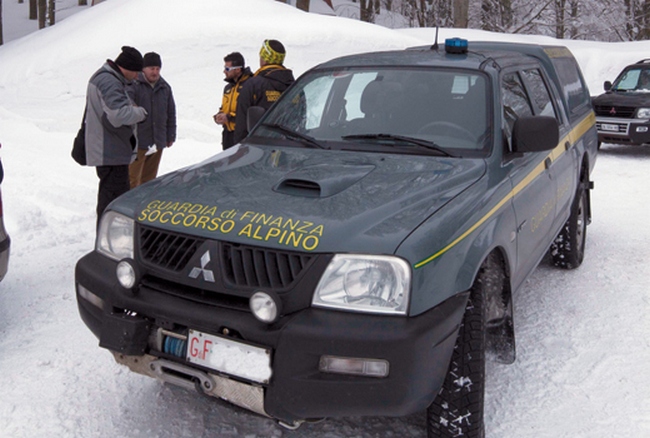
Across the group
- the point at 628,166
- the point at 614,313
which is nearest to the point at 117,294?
the point at 614,313

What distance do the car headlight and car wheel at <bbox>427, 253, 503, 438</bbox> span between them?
1495 millimetres

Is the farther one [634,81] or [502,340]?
[634,81]

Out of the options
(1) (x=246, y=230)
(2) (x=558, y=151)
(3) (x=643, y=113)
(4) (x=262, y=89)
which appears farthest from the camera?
(3) (x=643, y=113)

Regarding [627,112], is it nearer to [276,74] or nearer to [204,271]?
[276,74]

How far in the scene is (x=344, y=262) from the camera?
2.58 meters

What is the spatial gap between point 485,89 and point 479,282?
4.42 ft

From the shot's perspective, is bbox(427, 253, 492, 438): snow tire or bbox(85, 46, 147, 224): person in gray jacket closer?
bbox(427, 253, 492, 438): snow tire

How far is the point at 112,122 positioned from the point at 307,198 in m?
2.94

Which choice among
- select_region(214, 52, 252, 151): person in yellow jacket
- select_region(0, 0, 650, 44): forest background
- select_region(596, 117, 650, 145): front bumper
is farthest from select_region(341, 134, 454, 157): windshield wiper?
select_region(0, 0, 650, 44): forest background

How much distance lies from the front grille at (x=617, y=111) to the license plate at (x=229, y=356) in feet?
33.8

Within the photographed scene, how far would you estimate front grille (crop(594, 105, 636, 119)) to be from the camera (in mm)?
11188

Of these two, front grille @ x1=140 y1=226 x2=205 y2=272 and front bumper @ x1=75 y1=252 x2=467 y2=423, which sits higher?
front grille @ x1=140 y1=226 x2=205 y2=272

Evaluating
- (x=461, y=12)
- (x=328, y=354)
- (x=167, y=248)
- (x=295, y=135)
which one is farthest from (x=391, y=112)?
(x=461, y=12)

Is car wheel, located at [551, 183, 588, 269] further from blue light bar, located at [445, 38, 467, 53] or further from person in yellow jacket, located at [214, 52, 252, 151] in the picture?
person in yellow jacket, located at [214, 52, 252, 151]
